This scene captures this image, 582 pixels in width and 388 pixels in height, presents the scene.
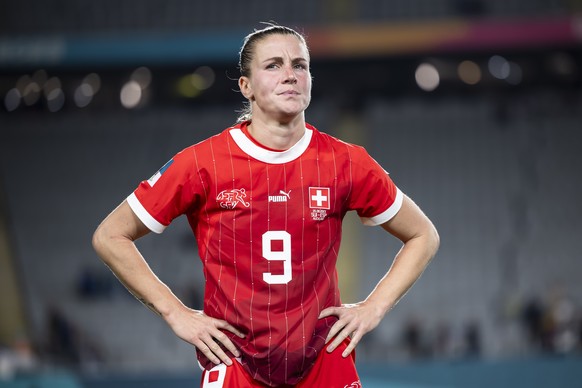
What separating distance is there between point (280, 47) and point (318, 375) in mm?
1254

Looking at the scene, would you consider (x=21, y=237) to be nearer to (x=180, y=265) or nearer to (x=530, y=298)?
(x=180, y=265)

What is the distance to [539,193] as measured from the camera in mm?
17438

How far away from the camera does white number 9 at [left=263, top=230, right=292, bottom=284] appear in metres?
3.55

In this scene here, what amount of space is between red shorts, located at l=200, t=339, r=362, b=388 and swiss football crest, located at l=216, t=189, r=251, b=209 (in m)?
0.59

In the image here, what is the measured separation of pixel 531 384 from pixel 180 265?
894cm

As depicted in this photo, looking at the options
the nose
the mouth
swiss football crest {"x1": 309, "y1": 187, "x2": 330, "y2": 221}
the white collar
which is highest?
the nose

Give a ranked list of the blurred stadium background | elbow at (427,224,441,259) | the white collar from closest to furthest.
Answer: the white collar, elbow at (427,224,441,259), the blurred stadium background

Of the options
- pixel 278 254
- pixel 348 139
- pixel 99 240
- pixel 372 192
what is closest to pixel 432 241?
pixel 372 192

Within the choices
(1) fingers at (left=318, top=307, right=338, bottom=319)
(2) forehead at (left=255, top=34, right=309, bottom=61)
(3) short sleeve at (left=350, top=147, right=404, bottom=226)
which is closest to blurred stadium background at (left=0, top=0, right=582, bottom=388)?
(3) short sleeve at (left=350, top=147, right=404, bottom=226)

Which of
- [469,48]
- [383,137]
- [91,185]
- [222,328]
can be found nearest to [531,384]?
[222,328]

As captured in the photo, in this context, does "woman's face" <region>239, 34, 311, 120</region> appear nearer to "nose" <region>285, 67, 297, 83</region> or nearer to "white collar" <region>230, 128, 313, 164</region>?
"nose" <region>285, 67, 297, 83</region>

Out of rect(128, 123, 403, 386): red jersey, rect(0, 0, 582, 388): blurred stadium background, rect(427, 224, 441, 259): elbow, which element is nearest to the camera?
rect(128, 123, 403, 386): red jersey

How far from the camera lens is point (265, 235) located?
359 centimetres

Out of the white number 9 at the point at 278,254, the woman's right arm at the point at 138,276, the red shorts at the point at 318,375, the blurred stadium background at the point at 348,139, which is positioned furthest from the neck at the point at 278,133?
the blurred stadium background at the point at 348,139
